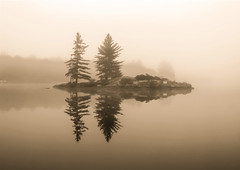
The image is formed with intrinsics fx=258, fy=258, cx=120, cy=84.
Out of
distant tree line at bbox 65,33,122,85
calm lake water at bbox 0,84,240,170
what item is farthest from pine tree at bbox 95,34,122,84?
calm lake water at bbox 0,84,240,170

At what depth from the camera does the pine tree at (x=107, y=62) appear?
44.2 m

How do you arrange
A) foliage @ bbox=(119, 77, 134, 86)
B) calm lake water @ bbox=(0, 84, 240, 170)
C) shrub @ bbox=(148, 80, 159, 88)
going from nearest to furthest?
calm lake water @ bbox=(0, 84, 240, 170) < shrub @ bbox=(148, 80, 159, 88) < foliage @ bbox=(119, 77, 134, 86)

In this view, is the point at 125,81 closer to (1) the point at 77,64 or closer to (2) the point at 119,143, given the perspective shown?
(1) the point at 77,64

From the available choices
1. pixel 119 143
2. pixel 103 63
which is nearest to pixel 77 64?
pixel 103 63

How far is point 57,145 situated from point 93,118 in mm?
4659

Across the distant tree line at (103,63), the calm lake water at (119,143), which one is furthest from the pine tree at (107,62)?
the calm lake water at (119,143)

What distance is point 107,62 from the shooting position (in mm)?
44312

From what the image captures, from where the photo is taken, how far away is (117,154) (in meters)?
7.21

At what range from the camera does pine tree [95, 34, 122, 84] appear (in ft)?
145

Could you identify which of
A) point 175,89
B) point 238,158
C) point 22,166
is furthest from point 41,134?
point 175,89

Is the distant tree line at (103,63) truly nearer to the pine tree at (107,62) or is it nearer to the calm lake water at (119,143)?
the pine tree at (107,62)

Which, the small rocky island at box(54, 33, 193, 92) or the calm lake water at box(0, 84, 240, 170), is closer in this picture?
the calm lake water at box(0, 84, 240, 170)

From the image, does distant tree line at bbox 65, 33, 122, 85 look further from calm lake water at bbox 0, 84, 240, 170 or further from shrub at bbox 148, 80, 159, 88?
calm lake water at bbox 0, 84, 240, 170

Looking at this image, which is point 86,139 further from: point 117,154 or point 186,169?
point 186,169
